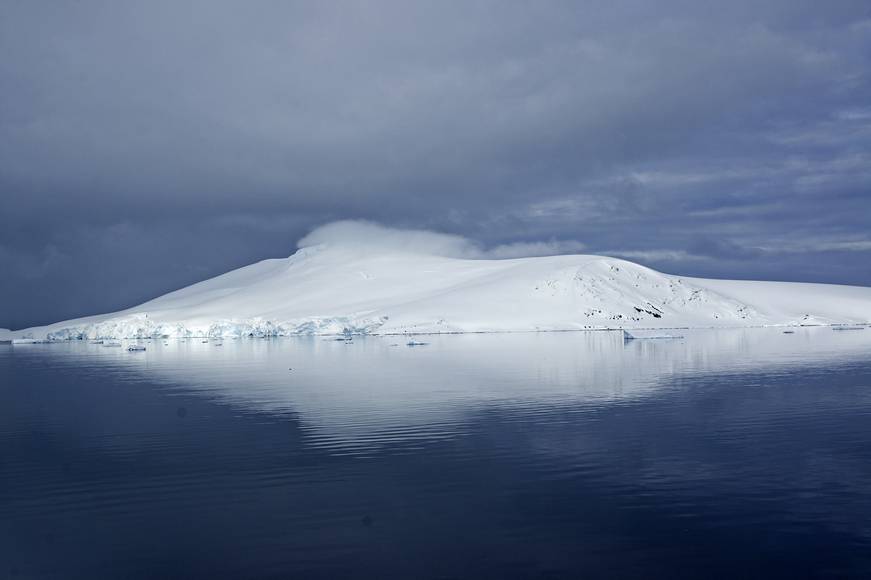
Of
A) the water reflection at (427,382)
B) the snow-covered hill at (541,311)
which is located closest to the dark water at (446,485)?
the water reflection at (427,382)

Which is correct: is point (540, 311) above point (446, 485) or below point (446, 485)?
above

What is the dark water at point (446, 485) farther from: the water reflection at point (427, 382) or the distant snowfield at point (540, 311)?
the distant snowfield at point (540, 311)

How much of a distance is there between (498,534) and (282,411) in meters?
20.5

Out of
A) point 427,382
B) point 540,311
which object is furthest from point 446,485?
point 540,311

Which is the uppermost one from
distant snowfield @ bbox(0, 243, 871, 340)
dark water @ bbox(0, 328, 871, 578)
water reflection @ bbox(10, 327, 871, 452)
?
distant snowfield @ bbox(0, 243, 871, 340)

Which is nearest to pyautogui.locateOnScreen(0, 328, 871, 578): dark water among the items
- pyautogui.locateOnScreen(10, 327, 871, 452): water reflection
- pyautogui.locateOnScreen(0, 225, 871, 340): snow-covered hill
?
pyautogui.locateOnScreen(10, 327, 871, 452): water reflection

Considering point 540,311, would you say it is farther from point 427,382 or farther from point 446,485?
point 446,485

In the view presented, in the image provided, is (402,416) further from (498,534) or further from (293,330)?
(293,330)

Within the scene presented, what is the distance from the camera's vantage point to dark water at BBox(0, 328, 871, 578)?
529 inches

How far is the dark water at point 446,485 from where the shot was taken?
13.4 metres

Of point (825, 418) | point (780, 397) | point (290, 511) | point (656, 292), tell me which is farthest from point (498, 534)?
point (656, 292)

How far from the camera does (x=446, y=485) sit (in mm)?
18781

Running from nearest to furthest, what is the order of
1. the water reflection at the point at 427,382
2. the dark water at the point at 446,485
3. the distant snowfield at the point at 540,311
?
1. the dark water at the point at 446,485
2. the water reflection at the point at 427,382
3. the distant snowfield at the point at 540,311

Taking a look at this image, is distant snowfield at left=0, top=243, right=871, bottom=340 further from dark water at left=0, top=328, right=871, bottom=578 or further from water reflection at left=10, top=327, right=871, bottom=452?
dark water at left=0, top=328, right=871, bottom=578
